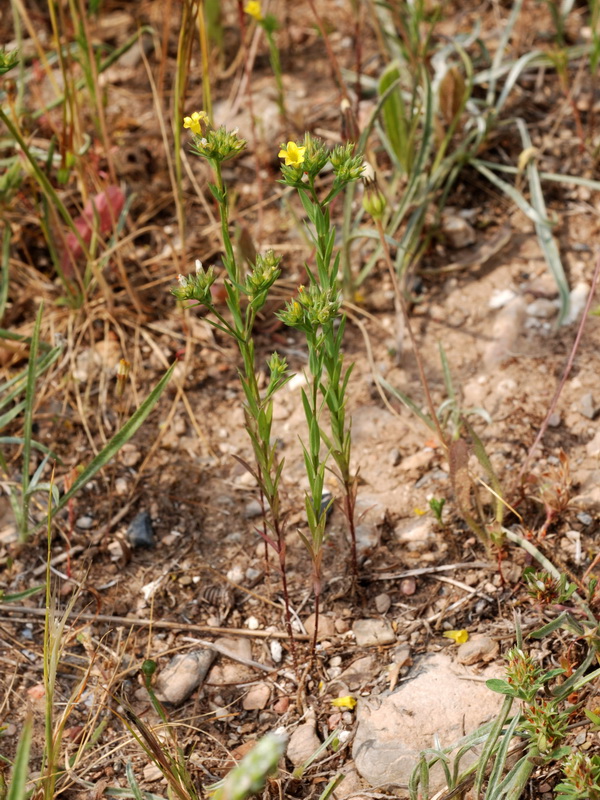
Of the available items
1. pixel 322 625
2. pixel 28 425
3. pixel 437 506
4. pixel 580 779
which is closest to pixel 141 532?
pixel 28 425

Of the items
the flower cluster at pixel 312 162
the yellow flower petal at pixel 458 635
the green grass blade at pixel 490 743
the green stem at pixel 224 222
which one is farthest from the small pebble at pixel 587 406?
the green stem at pixel 224 222

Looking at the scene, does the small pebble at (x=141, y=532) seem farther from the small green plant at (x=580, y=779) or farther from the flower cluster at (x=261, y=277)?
the small green plant at (x=580, y=779)

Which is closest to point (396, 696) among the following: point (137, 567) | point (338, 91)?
point (137, 567)

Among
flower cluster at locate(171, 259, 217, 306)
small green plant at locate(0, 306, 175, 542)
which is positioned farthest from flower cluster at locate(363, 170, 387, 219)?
small green plant at locate(0, 306, 175, 542)

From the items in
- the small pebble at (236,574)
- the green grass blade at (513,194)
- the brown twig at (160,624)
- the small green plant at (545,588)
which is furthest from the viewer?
the green grass blade at (513,194)

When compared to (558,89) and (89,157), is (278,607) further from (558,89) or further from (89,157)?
(558,89)
